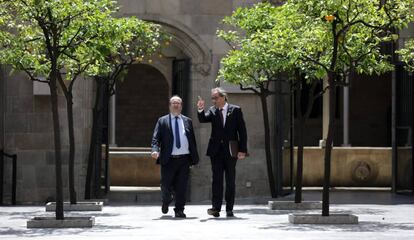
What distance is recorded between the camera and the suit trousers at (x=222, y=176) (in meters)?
17.4

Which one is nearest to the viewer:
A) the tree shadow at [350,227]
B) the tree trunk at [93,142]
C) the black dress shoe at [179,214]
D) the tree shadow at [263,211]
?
the tree shadow at [350,227]

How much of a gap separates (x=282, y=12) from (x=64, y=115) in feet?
18.6

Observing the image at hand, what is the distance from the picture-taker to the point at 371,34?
54.7 feet

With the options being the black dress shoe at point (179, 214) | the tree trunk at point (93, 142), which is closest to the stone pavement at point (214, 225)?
the black dress shoe at point (179, 214)

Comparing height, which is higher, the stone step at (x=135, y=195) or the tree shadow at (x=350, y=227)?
the tree shadow at (x=350, y=227)

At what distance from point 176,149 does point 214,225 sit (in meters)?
2.22

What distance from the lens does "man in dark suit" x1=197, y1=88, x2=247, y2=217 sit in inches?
684

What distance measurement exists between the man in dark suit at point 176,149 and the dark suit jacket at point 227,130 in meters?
0.35

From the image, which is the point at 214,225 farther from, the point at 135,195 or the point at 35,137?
the point at 135,195

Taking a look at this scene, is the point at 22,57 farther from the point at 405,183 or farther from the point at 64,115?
the point at 405,183

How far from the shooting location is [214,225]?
15.7m

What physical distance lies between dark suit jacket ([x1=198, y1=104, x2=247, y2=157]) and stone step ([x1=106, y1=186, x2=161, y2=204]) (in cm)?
627

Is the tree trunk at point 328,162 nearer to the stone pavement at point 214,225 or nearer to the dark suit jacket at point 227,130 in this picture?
the stone pavement at point 214,225

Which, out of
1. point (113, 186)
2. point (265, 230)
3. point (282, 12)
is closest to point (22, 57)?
point (282, 12)
